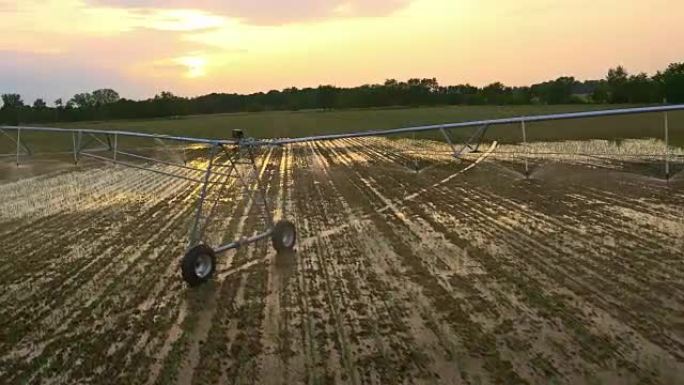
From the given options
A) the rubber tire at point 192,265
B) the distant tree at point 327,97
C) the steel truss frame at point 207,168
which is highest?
the distant tree at point 327,97

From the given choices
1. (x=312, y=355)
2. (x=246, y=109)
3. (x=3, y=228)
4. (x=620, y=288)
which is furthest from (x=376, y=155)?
(x=246, y=109)

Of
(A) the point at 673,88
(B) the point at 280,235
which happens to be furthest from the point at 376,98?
(B) the point at 280,235

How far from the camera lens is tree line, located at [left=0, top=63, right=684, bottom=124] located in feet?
228

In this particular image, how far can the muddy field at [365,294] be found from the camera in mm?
4965

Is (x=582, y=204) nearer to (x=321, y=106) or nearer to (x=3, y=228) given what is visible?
(x=3, y=228)

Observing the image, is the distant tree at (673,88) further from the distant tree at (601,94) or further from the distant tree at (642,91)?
the distant tree at (601,94)

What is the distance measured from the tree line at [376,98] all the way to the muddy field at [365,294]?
58432 mm

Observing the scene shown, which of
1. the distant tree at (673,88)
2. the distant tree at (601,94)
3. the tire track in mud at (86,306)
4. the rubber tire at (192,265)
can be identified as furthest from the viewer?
the distant tree at (601,94)

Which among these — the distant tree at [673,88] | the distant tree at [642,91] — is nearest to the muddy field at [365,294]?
the distant tree at [673,88]

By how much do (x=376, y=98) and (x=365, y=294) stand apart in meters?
89.5

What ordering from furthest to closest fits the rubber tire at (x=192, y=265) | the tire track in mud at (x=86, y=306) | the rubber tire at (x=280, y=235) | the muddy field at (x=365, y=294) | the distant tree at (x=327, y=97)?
the distant tree at (x=327, y=97) < the rubber tire at (x=280, y=235) < the rubber tire at (x=192, y=265) < the tire track in mud at (x=86, y=306) < the muddy field at (x=365, y=294)

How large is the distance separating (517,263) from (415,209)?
4479 mm

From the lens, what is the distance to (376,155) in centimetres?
2612

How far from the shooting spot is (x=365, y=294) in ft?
22.3
